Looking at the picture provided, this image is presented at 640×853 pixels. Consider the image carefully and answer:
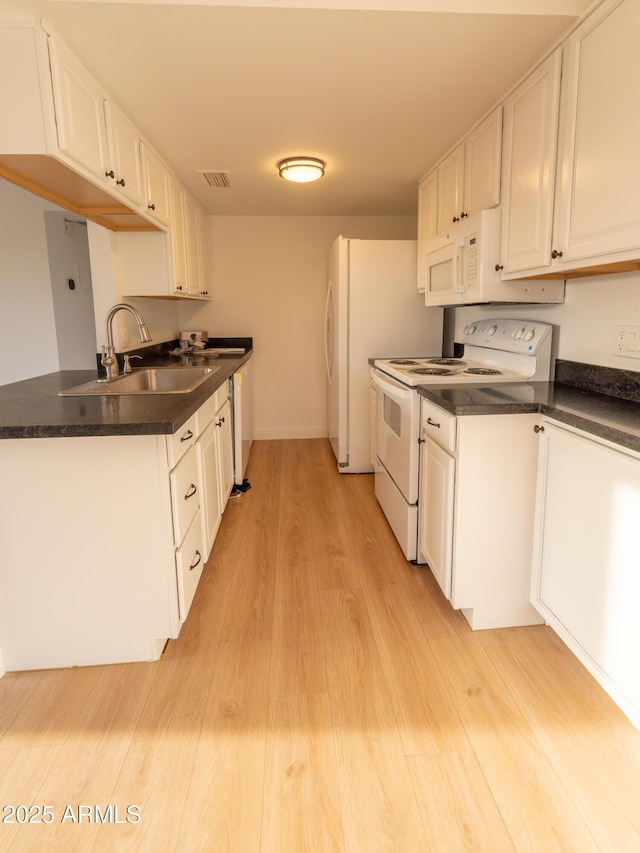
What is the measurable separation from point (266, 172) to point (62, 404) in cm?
219

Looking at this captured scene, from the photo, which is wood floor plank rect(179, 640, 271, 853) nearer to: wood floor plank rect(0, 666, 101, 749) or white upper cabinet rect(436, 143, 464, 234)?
wood floor plank rect(0, 666, 101, 749)

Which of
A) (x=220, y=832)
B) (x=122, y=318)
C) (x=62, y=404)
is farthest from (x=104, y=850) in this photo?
(x=122, y=318)

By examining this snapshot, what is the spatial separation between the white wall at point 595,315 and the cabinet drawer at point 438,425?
655 mm

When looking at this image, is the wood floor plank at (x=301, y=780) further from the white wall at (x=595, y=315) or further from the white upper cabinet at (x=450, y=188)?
the white upper cabinet at (x=450, y=188)

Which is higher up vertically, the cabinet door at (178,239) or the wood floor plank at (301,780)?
the cabinet door at (178,239)

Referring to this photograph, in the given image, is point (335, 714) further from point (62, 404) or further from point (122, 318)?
point (122, 318)

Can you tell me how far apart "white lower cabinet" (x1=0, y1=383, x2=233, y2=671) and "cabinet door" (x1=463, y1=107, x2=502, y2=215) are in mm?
1756

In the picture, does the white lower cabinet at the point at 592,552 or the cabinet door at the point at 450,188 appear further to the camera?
the cabinet door at the point at 450,188

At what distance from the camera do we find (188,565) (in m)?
1.84

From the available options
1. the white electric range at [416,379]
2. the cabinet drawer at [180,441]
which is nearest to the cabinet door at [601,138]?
the white electric range at [416,379]

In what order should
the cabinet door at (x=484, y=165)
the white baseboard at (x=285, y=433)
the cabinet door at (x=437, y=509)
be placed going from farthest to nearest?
the white baseboard at (x=285, y=433) < the cabinet door at (x=484, y=165) < the cabinet door at (x=437, y=509)

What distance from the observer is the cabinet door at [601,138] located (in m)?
1.40

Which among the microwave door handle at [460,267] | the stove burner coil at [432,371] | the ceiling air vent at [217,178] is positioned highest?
the ceiling air vent at [217,178]

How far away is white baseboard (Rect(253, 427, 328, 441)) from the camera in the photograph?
193 inches
